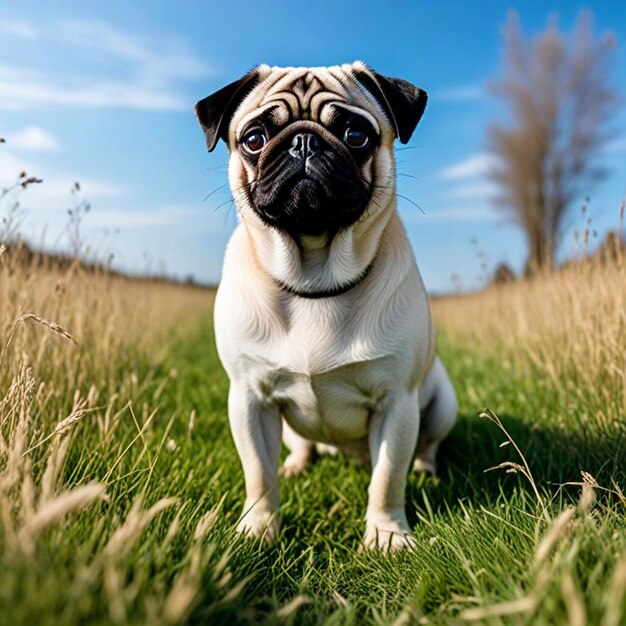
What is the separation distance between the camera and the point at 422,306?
2969 mm

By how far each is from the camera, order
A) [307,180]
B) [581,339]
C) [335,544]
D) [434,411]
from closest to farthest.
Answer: [307,180], [335,544], [434,411], [581,339]

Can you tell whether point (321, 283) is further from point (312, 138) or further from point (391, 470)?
point (391, 470)

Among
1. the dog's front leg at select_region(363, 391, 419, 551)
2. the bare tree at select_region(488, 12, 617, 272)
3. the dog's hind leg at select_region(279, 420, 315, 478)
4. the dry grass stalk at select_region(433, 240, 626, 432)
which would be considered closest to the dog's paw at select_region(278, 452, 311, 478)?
the dog's hind leg at select_region(279, 420, 315, 478)

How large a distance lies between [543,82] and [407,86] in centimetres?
2121

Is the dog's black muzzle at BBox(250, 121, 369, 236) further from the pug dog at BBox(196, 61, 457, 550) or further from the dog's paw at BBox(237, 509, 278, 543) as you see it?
the dog's paw at BBox(237, 509, 278, 543)

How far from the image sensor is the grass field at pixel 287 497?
1.49m

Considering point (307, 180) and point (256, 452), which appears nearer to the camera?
point (307, 180)

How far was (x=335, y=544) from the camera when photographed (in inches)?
115

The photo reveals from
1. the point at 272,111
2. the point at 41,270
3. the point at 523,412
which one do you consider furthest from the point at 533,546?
the point at 41,270

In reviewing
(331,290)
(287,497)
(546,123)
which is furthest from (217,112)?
(546,123)

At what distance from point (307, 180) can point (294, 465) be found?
1935mm

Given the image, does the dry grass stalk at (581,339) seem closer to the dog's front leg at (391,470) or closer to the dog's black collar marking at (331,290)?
the dog's front leg at (391,470)

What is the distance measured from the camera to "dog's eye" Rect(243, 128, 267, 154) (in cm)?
272

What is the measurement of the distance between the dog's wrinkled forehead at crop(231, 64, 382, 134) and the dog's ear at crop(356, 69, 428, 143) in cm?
5
